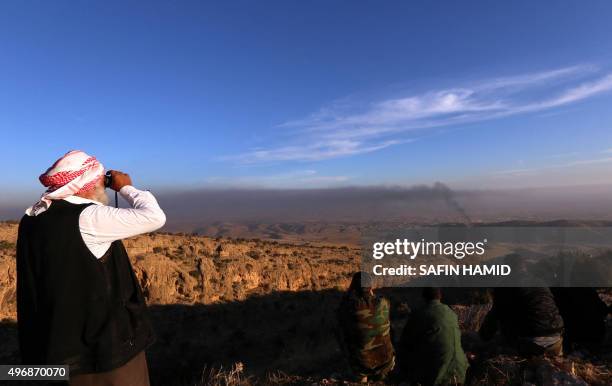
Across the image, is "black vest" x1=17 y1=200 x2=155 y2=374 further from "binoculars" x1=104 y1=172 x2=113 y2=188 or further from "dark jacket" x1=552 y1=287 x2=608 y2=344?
"dark jacket" x1=552 y1=287 x2=608 y2=344

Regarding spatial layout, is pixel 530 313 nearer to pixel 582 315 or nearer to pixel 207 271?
pixel 582 315

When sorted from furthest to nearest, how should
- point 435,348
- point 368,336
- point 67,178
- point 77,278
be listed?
1. point 368,336
2. point 435,348
3. point 67,178
4. point 77,278

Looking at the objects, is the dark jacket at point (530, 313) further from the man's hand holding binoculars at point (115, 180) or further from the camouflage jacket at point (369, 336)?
the man's hand holding binoculars at point (115, 180)

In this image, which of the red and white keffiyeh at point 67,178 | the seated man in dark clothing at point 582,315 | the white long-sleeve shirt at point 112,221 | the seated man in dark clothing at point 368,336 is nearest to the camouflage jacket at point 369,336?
the seated man in dark clothing at point 368,336

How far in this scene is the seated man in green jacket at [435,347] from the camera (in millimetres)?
4715

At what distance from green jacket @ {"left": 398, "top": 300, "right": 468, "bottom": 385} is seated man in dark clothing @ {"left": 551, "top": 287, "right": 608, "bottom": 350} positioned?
102 inches

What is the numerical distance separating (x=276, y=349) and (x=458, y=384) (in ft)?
29.1

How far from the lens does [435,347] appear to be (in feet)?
15.6

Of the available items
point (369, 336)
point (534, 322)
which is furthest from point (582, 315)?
point (369, 336)


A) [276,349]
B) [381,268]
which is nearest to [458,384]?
[276,349]

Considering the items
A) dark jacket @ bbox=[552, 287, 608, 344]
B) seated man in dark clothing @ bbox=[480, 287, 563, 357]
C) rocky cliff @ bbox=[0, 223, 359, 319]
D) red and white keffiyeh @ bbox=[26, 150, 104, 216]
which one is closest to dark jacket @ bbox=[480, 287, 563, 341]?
seated man in dark clothing @ bbox=[480, 287, 563, 357]

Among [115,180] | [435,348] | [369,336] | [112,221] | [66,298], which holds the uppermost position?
[115,180]

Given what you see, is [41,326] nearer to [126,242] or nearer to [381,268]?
[126,242]

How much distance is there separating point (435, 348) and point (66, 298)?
4.12 meters
